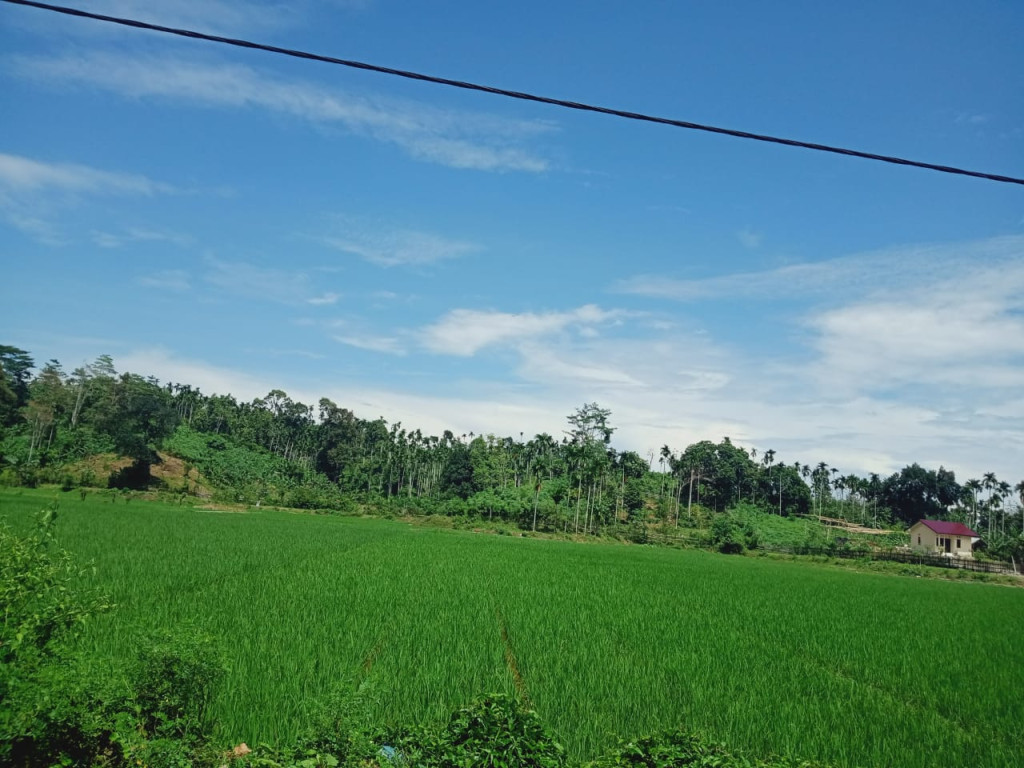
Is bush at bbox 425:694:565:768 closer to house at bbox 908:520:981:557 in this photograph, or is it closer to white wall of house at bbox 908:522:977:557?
white wall of house at bbox 908:522:977:557

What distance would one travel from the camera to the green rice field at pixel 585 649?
6.32 meters

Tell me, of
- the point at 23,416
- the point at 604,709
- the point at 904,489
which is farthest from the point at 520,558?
the point at 904,489

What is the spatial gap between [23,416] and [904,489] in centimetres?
11104

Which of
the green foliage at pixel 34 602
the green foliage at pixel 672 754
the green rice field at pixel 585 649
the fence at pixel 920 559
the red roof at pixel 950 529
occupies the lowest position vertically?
the green rice field at pixel 585 649

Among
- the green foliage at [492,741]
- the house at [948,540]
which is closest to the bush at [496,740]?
the green foliage at [492,741]

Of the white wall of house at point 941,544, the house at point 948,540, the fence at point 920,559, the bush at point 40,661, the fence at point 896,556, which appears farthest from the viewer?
the house at point 948,540

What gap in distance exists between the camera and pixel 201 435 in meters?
74.4

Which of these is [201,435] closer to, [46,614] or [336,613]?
[336,613]

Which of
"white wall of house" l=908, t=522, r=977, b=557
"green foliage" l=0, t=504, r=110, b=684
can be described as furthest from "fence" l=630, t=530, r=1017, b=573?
"green foliage" l=0, t=504, r=110, b=684

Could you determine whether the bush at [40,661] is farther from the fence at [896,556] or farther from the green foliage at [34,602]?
the fence at [896,556]

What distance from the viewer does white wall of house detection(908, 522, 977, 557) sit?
5469cm

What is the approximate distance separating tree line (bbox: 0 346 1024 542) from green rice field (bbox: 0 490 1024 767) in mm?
34890

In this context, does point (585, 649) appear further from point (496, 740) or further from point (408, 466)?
point (408, 466)

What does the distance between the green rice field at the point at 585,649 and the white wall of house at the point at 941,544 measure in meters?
43.1
